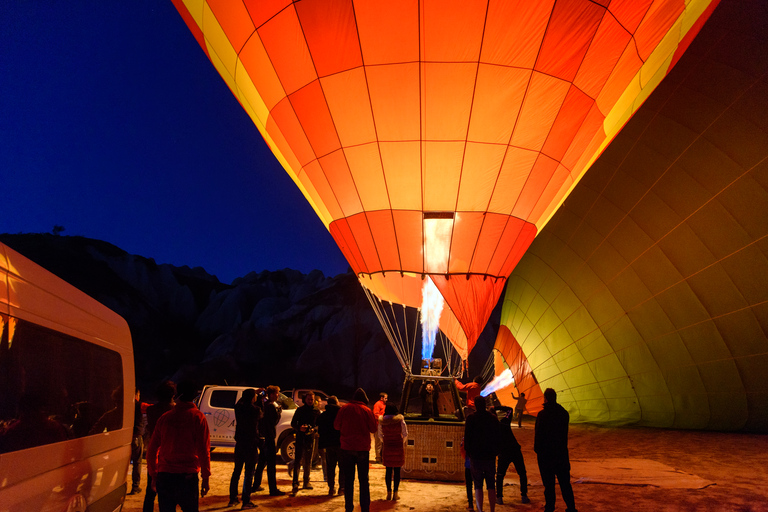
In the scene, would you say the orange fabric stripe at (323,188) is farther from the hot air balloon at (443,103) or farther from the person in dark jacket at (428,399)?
the person in dark jacket at (428,399)

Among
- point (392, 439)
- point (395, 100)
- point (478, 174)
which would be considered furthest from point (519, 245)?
point (392, 439)

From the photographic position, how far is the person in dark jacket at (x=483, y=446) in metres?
5.06

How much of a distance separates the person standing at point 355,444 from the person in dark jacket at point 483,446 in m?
1.00

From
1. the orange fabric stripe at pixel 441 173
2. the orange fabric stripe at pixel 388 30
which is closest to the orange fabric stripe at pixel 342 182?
the orange fabric stripe at pixel 441 173

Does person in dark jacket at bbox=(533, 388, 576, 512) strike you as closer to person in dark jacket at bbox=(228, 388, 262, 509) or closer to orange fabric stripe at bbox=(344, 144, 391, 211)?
person in dark jacket at bbox=(228, 388, 262, 509)

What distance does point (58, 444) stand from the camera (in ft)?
9.38

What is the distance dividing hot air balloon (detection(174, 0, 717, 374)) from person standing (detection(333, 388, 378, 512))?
4461 mm

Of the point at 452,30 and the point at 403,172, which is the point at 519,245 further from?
the point at 452,30

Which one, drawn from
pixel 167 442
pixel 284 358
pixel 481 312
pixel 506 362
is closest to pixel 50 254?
pixel 284 358

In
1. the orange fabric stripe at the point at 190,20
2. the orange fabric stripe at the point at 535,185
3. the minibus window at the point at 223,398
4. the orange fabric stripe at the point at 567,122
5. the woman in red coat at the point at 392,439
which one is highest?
the orange fabric stripe at the point at 190,20

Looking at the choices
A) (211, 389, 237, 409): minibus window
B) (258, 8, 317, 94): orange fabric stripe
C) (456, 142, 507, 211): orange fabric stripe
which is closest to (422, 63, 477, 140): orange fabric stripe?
(456, 142, 507, 211): orange fabric stripe

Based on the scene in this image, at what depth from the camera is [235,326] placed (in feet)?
129

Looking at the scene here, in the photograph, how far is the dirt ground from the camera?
574 cm

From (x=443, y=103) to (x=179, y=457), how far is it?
6112mm
